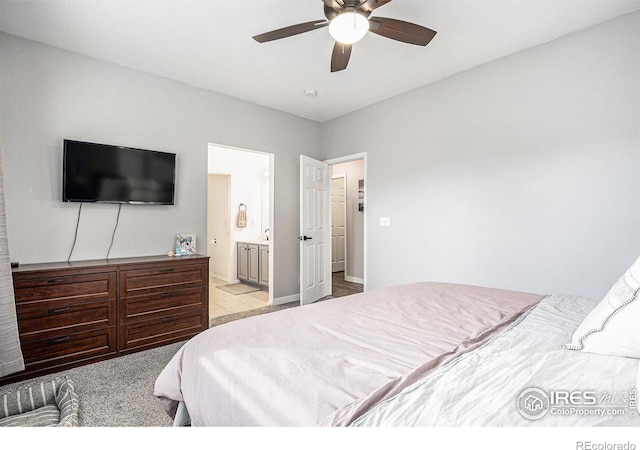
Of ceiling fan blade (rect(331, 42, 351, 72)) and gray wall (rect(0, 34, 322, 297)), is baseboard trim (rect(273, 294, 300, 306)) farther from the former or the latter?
ceiling fan blade (rect(331, 42, 351, 72))

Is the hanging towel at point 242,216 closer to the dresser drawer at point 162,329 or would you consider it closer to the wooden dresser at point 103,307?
the wooden dresser at point 103,307

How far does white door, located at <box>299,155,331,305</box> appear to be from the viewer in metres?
4.21

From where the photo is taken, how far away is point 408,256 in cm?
368

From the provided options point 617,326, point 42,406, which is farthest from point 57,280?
point 617,326

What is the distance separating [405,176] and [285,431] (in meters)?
3.39

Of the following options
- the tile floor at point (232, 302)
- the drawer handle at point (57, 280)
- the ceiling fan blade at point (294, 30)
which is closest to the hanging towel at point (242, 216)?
the tile floor at point (232, 302)

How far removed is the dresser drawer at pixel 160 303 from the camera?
2680mm

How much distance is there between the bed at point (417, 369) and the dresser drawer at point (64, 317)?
65.2 inches

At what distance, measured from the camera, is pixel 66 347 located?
239cm

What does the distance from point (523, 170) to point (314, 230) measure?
261 centimetres

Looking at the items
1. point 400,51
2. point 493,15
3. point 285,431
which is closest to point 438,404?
point 285,431

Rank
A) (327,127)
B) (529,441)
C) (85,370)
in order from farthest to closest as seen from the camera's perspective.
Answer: (327,127) → (85,370) → (529,441)

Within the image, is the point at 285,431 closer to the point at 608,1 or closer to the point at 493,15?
the point at 493,15

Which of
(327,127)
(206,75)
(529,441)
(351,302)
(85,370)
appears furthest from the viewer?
(327,127)
